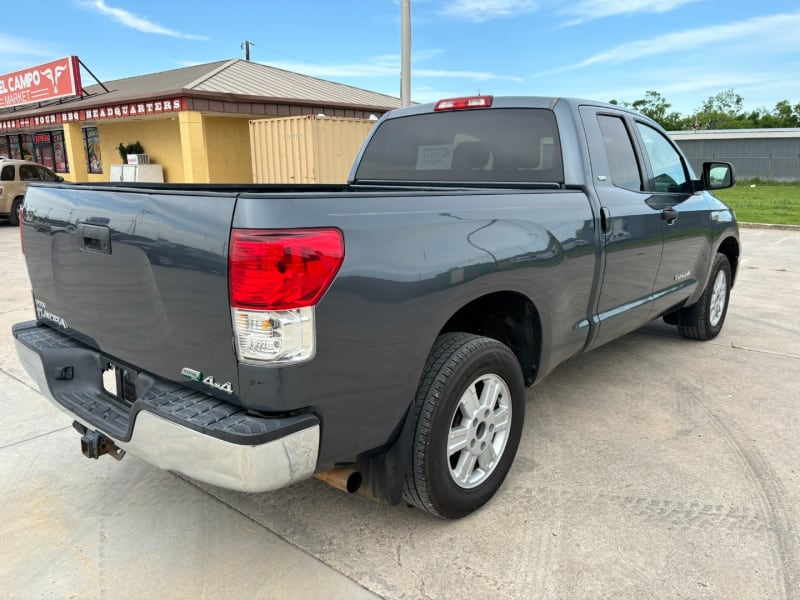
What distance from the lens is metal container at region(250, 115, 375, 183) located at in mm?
12773

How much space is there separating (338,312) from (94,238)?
3.53ft

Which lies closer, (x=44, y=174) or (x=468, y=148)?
(x=468, y=148)

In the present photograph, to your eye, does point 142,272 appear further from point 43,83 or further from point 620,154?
point 43,83

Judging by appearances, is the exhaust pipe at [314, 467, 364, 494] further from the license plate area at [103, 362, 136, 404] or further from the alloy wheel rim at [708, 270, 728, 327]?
the alloy wheel rim at [708, 270, 728, 327]

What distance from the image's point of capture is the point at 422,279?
2271 mm

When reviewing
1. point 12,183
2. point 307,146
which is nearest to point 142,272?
point 307,146

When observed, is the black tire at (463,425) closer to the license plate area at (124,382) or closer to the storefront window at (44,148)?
the license plate area at (124,382)

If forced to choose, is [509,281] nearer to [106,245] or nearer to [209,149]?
[106,245]

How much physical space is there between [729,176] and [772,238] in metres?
9.45

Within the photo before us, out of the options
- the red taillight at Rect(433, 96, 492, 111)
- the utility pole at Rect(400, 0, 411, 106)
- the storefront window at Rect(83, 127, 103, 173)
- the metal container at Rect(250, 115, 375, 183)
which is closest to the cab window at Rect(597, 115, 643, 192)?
the red taillight at Rect(433, 96, 492, 111)

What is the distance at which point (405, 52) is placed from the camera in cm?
1012

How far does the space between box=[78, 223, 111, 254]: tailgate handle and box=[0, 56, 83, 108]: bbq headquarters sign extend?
20440 millimetres

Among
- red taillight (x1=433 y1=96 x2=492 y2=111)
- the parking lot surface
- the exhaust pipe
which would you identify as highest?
red taillight (x1=433 y1=96 x2=492 y2=111)

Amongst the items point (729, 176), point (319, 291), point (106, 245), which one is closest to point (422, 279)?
point (319, 291)
